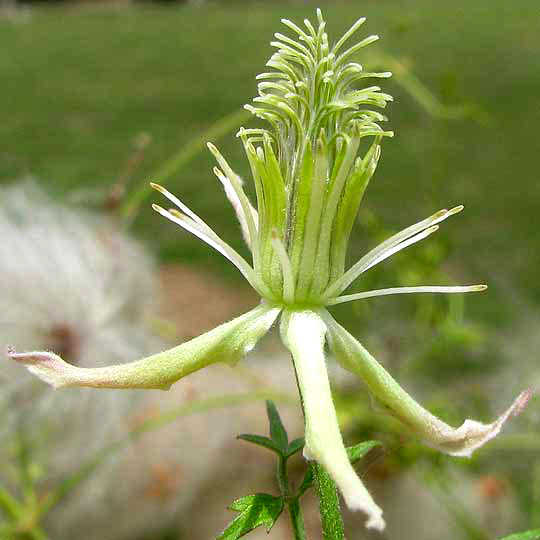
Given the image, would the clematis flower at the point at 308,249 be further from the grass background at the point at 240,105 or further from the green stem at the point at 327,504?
the grass background at the point at 240,105

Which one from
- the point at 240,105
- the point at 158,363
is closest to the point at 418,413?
the point at 158,363

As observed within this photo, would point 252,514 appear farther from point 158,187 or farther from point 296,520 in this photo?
point 158,187

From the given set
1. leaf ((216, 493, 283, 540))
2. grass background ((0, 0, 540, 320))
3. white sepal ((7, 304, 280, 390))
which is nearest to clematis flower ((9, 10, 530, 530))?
white sepal ((7, 304, 280, 390))

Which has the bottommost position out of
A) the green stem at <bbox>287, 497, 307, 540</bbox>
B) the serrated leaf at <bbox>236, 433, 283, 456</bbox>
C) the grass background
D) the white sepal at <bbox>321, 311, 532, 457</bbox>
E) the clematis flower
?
the grass background

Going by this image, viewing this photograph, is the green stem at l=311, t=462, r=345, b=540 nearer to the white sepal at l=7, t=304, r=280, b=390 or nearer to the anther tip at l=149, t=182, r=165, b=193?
the white sepal at l=7, t=304, r=280, b=390

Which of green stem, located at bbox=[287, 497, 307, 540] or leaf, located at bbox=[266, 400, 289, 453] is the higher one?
leaf, located at bbox=[266, 400, 289, 453]

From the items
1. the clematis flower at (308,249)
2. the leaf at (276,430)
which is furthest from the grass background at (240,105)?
the leaf at (276,430)

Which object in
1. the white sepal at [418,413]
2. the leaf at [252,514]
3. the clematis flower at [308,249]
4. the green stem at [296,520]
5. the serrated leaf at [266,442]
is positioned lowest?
the green stem at [296,520]
